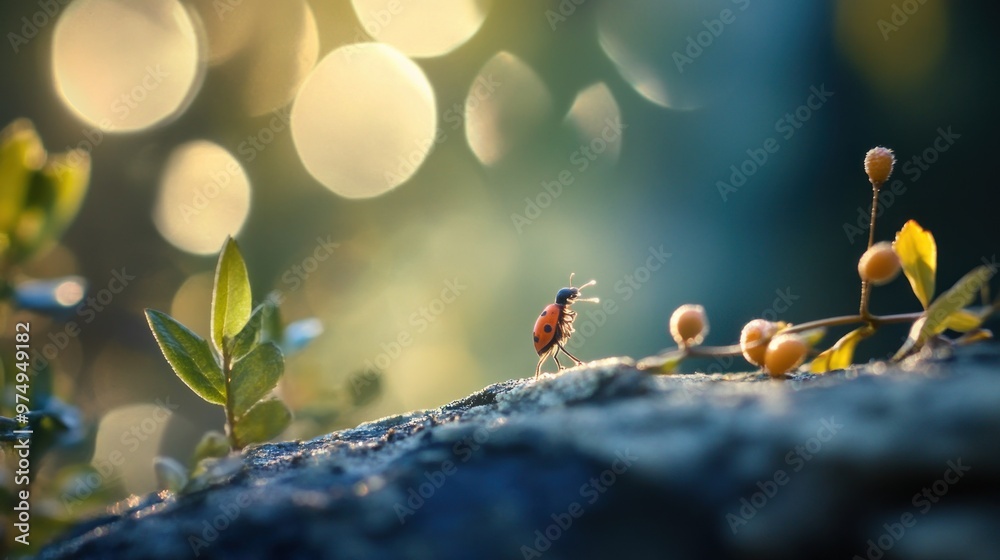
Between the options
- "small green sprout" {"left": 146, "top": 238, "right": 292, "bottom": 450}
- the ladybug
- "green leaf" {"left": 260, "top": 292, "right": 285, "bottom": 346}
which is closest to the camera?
"small green sprout" {"left": 146, "top": 238, "right": 292, "bottom": 450}

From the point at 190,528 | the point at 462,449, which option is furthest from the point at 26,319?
the point at 462,449

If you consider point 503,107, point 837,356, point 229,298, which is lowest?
point 837,356

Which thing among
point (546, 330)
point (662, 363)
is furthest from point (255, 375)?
point (546, 330)

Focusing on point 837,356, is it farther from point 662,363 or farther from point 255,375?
point 255,375

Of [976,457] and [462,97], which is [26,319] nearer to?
[976,457]

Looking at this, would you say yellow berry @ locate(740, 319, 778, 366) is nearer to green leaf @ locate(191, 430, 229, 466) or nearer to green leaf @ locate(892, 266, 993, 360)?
green leaf @ locate(892, 266, 993, 360)

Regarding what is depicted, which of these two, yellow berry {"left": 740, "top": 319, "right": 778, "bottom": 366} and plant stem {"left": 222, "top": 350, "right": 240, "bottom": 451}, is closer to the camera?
plant stem {"left": 222, "top": 350, "right": 240, "bottom": 451}

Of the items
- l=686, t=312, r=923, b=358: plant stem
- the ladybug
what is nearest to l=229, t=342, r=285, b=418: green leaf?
l=686, t=312, r=923, b=358: plant stem
